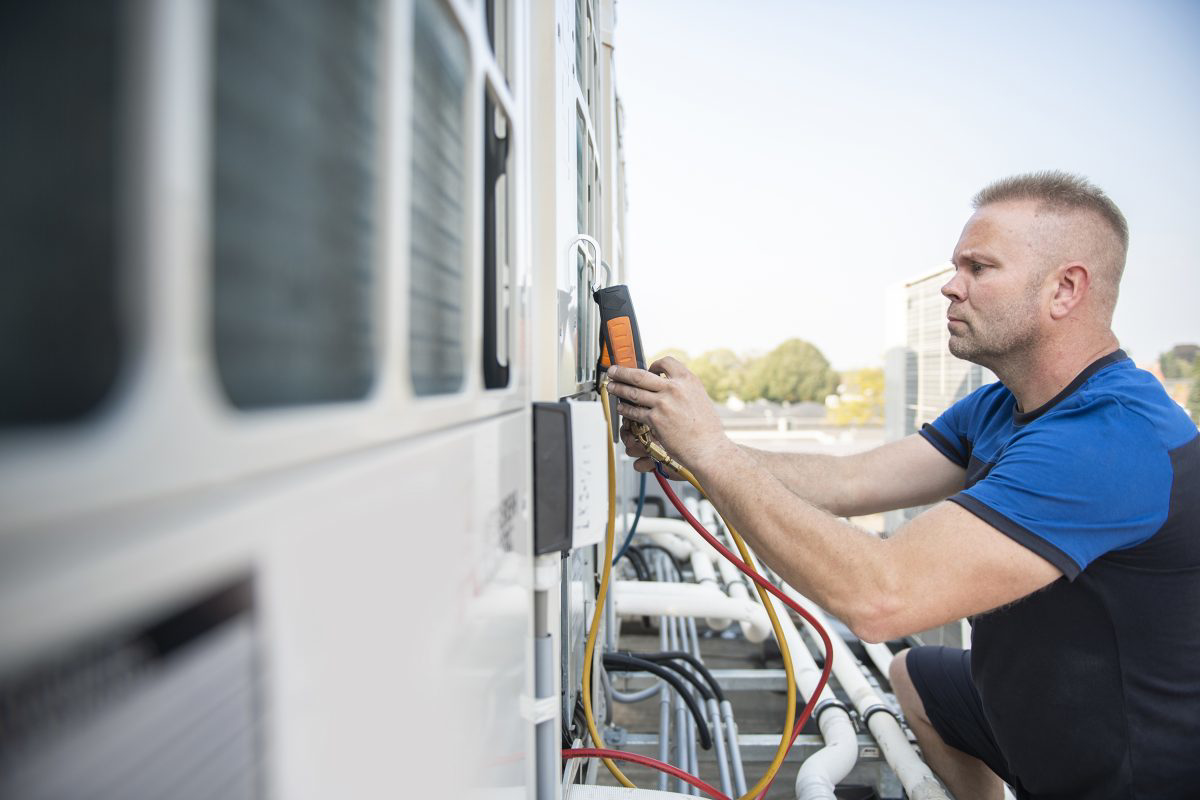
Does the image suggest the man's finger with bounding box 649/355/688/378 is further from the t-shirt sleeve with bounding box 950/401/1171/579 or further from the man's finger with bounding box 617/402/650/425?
the t-shirt sleeve with bounding box 950/401/1171/579

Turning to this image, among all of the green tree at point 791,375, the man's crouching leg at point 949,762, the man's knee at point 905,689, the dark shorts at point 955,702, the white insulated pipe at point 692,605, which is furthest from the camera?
the green tree at point 791,375

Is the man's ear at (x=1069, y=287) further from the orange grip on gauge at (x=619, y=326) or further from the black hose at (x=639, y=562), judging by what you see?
the black hose at (x=639, y=562)

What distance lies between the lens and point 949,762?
2.25m

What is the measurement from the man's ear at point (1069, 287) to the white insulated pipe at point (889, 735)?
102 centimetres

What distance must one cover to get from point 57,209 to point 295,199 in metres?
0.14

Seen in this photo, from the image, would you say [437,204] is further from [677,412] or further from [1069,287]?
[1069,287]

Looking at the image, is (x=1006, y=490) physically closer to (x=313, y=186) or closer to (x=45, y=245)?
(x=313, y=186)

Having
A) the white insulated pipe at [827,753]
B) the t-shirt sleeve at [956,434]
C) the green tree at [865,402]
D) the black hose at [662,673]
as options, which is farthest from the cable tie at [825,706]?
the green tree at [865,402]

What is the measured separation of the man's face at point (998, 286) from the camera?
5.85ft

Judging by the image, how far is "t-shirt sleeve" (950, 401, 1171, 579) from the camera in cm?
141


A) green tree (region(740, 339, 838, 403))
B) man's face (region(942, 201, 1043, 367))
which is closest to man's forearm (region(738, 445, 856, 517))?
man's face (region(942, 201, 1043, 367))

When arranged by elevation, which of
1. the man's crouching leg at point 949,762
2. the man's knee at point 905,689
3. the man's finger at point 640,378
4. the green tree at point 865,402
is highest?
the man's finger at point 640,378

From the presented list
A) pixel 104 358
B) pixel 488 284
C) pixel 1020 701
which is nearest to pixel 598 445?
→ pixel 488 284

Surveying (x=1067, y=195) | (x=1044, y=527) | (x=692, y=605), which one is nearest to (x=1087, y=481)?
(x=1044, y=527)
